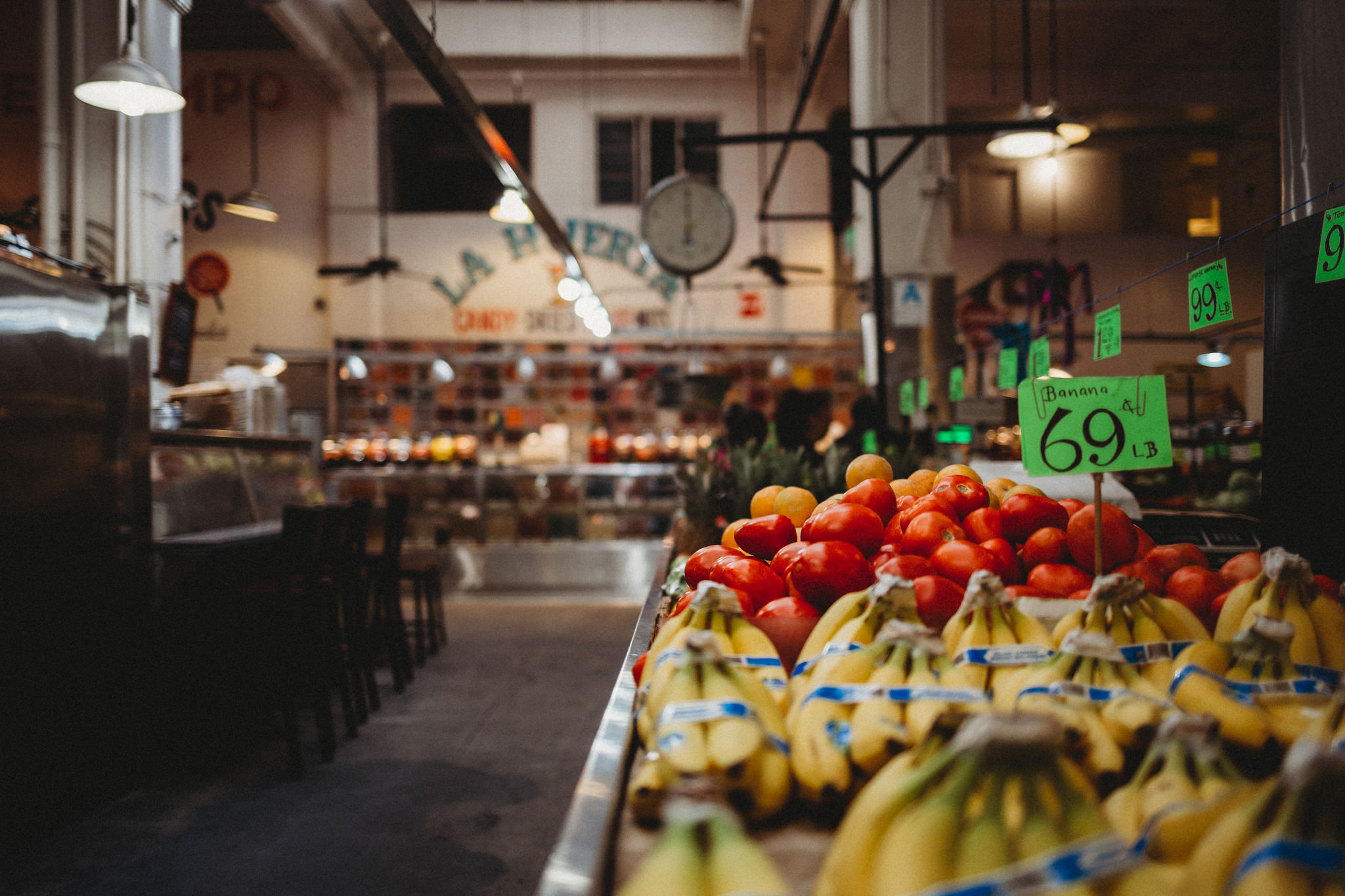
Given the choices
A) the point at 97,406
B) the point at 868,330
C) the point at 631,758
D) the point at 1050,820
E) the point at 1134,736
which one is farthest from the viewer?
the point at 868,330

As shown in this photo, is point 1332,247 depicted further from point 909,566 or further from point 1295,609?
point 909,566

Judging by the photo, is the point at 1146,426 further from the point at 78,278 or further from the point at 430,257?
the point at 430,257

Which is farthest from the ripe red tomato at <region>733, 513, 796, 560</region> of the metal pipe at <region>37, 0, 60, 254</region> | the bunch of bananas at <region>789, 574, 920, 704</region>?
the metal pipe at <region>37, 0, 60, 254</region>

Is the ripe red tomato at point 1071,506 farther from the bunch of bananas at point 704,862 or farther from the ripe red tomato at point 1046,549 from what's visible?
the bunch of bananas at point 704,862

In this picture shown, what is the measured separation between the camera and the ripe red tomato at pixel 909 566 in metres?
1.52

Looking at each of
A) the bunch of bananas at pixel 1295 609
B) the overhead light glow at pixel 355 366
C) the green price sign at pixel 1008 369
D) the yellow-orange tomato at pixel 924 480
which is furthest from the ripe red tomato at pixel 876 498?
the overhead light glow at pixel 355 366

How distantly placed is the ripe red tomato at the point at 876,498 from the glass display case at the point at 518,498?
22.4ft

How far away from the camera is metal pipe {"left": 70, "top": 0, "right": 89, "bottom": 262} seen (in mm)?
5695

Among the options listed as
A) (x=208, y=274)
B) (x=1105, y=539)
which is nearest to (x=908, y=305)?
(x=1105, y=539)

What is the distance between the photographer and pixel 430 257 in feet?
40.5

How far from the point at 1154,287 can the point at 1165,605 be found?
12.5m

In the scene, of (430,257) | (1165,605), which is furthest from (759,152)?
(1165,605)

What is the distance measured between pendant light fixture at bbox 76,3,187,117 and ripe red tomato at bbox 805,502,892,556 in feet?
14.4

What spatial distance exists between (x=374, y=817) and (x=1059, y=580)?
3.01 meters
